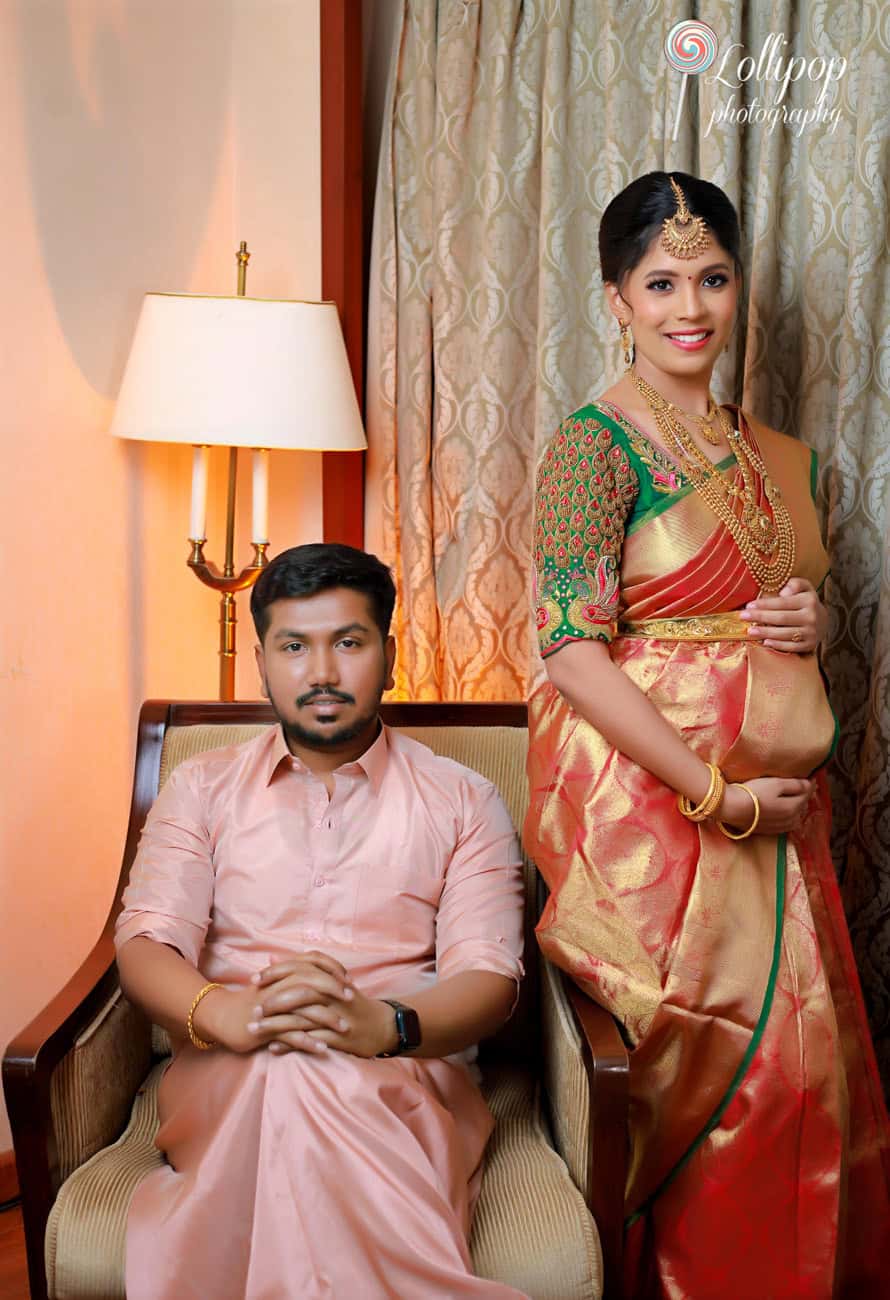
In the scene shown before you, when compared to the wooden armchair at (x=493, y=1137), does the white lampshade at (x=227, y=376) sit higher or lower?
higher

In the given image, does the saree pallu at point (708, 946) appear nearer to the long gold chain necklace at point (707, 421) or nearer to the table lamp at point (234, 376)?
the long gold chain necklace at point (707, 421)

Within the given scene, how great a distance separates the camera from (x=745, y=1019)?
1.58 meters

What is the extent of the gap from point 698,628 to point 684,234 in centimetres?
48

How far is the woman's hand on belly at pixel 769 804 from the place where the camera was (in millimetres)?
1575

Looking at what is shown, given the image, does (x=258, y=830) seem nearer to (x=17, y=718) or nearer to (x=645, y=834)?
(x=645, y=834)

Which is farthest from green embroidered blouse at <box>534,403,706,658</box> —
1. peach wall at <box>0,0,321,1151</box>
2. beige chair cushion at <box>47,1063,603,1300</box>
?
peach wall at <box>0,0,321,1151</box>

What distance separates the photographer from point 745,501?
5.39 ft

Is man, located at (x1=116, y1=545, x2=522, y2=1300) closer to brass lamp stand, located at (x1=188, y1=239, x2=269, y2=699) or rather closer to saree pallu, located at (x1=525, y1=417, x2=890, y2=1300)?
saree pallu, located at (x1=525, y1=417, x2=890, y2=1300)

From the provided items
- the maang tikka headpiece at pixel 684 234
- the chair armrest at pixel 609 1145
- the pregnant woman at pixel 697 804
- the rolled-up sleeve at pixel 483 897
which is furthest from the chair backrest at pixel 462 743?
the maang tikka headpiece at pixel 684 234

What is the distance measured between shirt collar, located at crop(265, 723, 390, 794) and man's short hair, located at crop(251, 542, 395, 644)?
145 mm

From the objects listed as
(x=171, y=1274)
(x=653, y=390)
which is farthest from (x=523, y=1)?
(x=171, y=1274)

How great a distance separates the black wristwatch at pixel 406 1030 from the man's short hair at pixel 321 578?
49 cm

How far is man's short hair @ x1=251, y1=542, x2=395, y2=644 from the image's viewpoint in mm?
1699

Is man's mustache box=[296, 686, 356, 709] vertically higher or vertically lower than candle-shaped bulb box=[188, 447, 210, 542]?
lower
